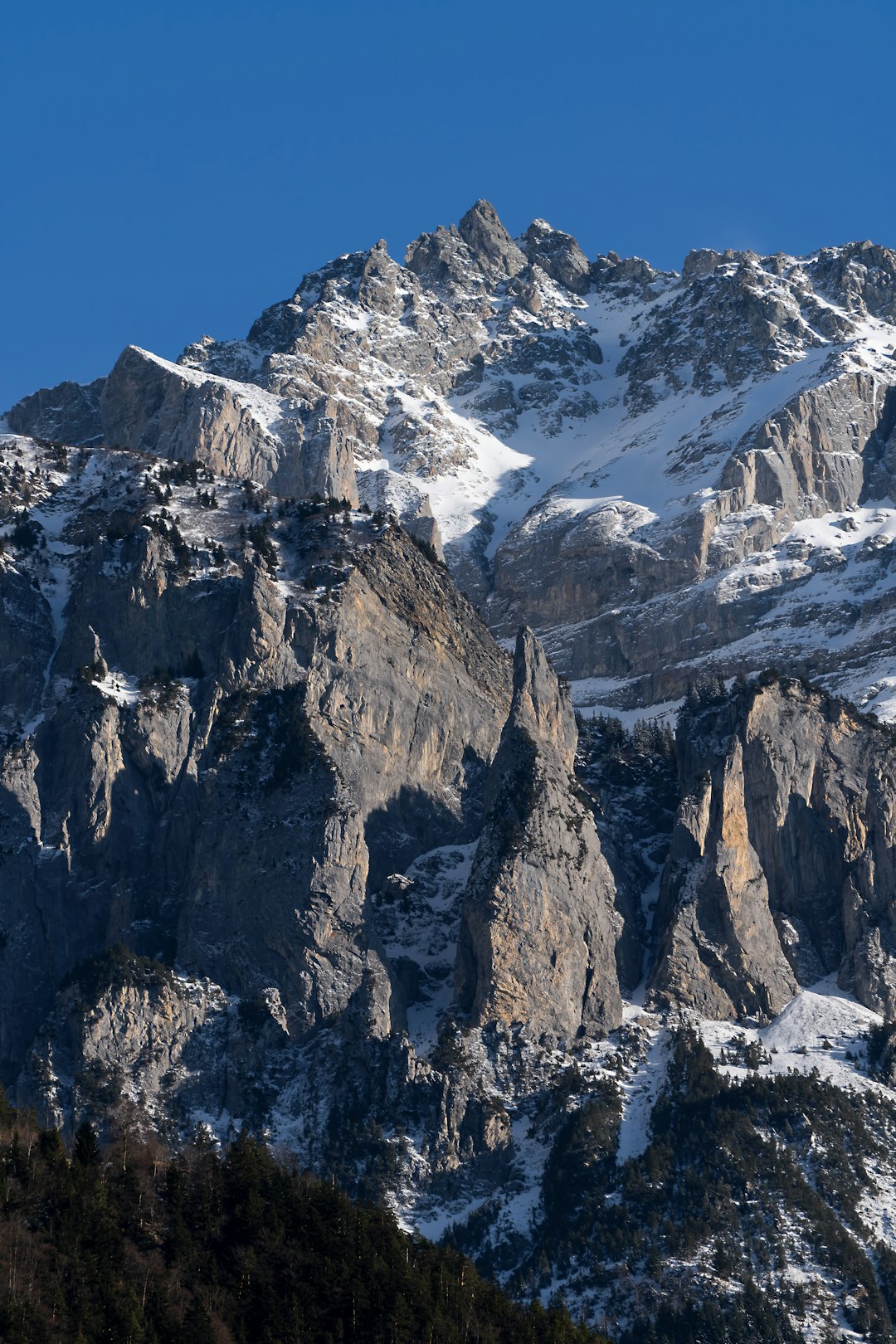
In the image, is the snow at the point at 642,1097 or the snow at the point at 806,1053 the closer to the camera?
the snow at the point at 642,1097

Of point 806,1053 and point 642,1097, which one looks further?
point 806,1053

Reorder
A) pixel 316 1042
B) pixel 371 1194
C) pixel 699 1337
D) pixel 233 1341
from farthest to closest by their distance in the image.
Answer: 1. pixel 316 1042
2. pixel 371 1194
3. pixel 699 1337
4. pixel 233 1341

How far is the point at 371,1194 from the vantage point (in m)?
181

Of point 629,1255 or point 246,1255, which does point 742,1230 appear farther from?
point 246,1255

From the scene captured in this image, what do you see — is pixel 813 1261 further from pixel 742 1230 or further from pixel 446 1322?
pixel 446 1322

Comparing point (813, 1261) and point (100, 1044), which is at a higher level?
point (100, 1044)

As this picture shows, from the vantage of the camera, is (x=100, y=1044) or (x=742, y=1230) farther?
(x=100, y=1044)

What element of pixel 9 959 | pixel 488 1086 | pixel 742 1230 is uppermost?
pixel 9 959

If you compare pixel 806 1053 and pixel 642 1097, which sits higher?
pixel 806 1053

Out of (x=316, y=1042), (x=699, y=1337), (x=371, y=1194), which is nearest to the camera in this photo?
(x=699, y=1337)

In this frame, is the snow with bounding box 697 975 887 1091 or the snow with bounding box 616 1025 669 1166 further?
the snow with bounding box 697 975 887 1091

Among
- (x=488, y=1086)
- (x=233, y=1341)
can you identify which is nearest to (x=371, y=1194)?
(x=488, y=1086)

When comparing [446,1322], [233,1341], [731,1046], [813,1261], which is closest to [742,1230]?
[813,1261]

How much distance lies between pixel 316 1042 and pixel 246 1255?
44.1m
